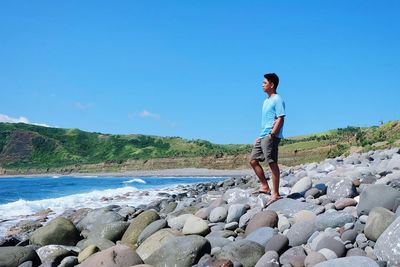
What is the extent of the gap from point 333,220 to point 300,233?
436mm

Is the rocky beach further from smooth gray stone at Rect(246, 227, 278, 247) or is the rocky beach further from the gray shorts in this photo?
the gray shorts

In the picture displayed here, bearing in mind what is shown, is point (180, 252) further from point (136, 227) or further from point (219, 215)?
point (136, 227)

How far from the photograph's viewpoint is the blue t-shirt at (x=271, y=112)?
6.95 metres

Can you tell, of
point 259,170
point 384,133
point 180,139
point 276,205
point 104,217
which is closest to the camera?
point 276,205

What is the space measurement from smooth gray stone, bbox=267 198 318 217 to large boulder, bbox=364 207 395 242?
1.23m

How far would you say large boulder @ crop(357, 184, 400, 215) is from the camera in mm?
5387

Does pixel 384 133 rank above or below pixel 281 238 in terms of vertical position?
above

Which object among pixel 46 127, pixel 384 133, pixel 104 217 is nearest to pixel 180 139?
pixel 46 127

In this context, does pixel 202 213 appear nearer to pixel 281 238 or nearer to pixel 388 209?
pixel 281 238

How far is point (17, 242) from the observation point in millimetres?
7688

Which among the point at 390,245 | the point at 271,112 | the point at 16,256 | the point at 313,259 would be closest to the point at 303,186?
the point at 271,112

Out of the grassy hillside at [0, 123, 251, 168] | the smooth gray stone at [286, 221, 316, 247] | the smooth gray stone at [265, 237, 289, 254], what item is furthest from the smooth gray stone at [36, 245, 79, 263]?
the grassy hillside at [0, 123, 251, 168]

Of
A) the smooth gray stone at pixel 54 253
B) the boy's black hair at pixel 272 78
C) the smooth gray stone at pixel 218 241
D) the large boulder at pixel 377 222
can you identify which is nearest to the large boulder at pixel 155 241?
the smooth gray stone at pixel 218 241

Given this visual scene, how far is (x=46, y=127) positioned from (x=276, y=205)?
5743 inches
